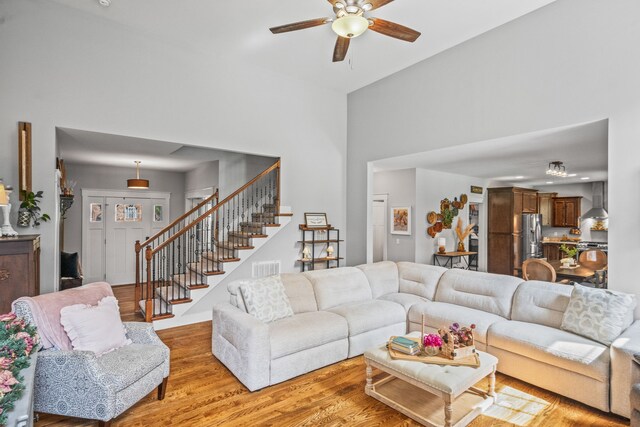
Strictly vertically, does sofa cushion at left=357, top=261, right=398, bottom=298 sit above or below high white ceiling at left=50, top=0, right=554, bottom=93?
below

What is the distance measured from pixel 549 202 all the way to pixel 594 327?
863 cm

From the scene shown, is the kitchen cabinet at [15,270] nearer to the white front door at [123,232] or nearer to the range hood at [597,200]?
the white front door at [123,232]

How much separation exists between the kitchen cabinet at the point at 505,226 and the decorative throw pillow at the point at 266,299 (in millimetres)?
6543

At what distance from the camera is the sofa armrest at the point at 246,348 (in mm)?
2926

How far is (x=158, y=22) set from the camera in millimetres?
4172

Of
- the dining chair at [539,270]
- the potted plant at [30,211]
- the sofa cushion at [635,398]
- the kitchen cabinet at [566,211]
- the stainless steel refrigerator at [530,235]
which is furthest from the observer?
the kitchen cabinet at [566,211]

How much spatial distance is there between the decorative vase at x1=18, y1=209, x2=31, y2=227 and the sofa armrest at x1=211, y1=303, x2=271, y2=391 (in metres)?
2.41

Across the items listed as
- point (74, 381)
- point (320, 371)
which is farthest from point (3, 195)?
point (320, 371)

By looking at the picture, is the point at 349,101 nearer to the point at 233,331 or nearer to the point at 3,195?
the point at 233,331


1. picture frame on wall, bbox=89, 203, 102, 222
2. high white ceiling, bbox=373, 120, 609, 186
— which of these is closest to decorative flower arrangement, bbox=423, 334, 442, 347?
high white ceiling, bbox=373, 120, 609, 186

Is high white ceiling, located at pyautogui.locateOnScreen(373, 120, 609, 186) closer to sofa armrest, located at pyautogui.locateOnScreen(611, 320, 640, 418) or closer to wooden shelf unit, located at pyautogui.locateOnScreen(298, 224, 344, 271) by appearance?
wooden shelf unit, located at pyautogui.locateOnScreen(298, 224, 344, 271)

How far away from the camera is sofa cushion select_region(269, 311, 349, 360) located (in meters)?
3.07

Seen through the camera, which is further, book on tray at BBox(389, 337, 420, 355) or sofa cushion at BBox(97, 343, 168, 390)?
book on tray at BBox(389, 337, 420, 355)

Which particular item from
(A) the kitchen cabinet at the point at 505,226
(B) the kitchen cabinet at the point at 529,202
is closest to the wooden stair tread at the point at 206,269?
(A) the kitchen cabinet at the point at 505,226
